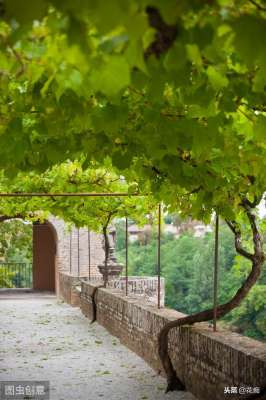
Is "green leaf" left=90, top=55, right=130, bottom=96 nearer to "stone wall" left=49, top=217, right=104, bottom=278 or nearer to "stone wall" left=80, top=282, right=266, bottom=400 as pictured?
"stone wall" left=80, top=282, right=266, bottom=400

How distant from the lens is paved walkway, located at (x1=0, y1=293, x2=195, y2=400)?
927 cm

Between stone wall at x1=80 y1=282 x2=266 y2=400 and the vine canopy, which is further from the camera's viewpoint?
stone wall at x1=80 y1=282 x2=266 y2=400

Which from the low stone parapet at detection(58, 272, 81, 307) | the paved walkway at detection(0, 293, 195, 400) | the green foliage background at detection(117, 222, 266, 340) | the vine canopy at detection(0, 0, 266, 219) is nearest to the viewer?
the vine canopy at detection(0, 0, 266, 219)

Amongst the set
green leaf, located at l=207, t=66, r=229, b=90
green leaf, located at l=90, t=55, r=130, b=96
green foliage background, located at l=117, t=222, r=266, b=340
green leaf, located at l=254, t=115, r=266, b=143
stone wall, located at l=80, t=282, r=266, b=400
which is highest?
green leaf, located at l=207, t=66, r=229, b=90

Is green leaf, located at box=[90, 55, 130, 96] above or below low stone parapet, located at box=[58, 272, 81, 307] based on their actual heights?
above

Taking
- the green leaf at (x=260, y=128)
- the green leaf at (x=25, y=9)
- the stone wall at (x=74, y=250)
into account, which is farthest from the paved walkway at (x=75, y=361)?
the green leaf at (x=25, y=9)

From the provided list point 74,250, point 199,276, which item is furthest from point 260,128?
point 199,276

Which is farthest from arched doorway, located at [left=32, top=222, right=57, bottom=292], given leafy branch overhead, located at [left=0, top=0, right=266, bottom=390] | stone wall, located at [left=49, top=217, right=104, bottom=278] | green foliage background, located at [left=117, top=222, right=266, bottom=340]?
leafy branch overhead, located at [left=0, top=0, right=266, bottom=390]

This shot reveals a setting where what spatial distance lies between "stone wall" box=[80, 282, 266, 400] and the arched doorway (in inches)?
779

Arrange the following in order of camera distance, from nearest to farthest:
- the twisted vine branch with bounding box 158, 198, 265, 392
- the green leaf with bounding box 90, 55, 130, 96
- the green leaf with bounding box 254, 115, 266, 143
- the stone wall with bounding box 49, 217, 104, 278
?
the green leaf with bounding box 90, 55, 130, 96 < the green leaf with bounding box 254, 115, 266, 143 < the twisted vine branch with bounding box 158, 198, 265, 392 < the stone wall with bounding box 49, 217, 104, 278

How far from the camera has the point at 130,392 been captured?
9.20 metres

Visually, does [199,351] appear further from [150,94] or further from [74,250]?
[74,250]

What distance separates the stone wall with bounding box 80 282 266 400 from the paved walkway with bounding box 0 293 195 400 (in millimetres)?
269

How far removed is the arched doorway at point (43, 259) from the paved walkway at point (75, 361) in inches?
529
